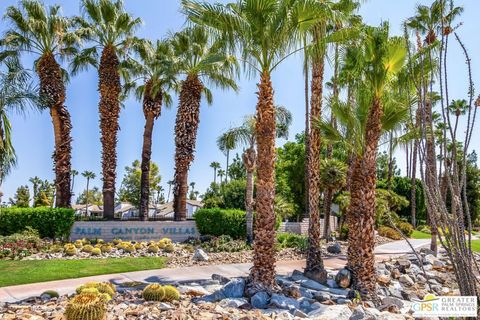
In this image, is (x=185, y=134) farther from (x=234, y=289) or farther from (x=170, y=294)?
(x=170, y=294)

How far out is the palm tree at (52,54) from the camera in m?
21.8

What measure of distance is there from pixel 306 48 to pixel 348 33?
151 cm

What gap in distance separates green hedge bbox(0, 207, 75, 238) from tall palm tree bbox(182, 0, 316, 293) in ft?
41.5

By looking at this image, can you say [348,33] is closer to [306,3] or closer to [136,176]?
[306,3]

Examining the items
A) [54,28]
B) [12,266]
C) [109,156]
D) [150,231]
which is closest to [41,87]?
[54,28]

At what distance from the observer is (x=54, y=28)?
21906 mm

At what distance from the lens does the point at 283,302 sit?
30.1 ft

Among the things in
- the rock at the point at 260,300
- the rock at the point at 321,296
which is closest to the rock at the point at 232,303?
the rock at the point at 260,300

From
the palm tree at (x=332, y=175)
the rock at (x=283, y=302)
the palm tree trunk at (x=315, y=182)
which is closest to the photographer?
the rock at (x=283, y=302)

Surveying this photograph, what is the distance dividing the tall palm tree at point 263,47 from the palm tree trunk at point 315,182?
2719 millimetres

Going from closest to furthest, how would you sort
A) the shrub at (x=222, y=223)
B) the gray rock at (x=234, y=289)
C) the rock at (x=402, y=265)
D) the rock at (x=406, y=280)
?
the gray rock at (x=234, y=289)
the rock at (x=406, y=280)
the rock at (x=402, y=265)
the shrub at (x=222, y=223)

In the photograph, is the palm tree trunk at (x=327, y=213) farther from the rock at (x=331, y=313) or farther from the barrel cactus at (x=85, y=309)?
the barrel cactus at (x=85, y=309)

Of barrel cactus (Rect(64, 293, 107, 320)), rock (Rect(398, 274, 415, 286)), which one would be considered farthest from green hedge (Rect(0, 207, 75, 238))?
rock (Rect(398, 274, 415, 286))

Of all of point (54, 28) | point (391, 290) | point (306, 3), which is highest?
point (54, 28)
